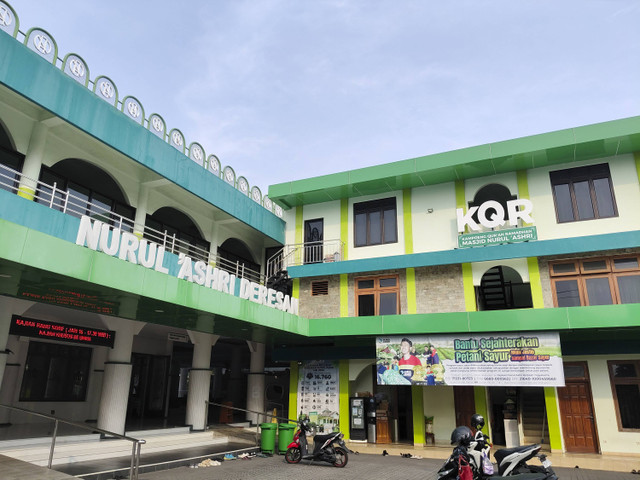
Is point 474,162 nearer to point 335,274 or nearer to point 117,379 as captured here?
point 335,274

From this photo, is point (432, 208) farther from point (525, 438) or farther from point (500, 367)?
point (525, 438)

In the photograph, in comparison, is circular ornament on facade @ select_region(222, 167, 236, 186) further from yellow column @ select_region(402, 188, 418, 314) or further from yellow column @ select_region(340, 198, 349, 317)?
yellow column @ select_region(402, 188, 418, 314)

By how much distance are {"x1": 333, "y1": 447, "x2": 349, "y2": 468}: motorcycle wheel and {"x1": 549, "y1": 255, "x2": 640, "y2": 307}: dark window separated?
8.98 meters

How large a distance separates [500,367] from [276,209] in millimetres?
11952

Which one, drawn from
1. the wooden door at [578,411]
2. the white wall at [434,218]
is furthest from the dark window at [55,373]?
the wooden door at [578,411]

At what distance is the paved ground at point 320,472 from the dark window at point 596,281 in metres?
5.49

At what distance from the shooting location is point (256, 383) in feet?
73.6

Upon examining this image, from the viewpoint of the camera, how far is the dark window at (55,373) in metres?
17.2

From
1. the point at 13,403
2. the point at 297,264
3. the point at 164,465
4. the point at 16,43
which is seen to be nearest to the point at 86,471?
the point at 164,465

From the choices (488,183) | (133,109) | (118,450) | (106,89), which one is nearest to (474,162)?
(488,183)

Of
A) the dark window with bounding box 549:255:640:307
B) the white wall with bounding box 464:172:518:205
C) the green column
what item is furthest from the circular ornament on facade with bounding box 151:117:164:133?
the green column

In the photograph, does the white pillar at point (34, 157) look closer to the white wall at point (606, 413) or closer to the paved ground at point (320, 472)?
the paved ground at point (320, 472)

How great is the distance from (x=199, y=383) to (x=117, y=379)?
12.5ft

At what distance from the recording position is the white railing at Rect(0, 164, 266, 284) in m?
11.9
